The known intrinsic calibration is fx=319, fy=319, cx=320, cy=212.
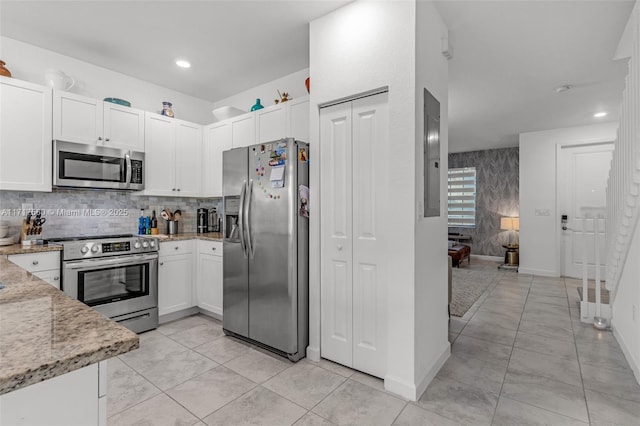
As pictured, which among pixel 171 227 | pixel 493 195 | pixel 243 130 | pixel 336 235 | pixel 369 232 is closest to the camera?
pixel 369 232

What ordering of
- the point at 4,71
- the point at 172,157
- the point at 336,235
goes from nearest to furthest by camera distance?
1. the point at 336,235
2. the point at 4,71
3. the point at 172,157

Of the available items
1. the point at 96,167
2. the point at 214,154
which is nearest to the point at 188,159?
the point at 214,154

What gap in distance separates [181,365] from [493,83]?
14.3 ft

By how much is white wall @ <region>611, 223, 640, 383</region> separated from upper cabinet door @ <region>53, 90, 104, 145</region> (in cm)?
484

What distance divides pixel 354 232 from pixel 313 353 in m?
1.05

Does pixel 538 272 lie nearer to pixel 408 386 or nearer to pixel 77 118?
pixel 408 386

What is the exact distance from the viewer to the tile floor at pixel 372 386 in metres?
1.89

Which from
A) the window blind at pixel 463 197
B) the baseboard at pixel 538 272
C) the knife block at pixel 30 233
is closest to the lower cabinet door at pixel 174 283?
the knife block at pixel 30 233

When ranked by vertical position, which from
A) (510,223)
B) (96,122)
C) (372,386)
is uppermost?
(96,122)

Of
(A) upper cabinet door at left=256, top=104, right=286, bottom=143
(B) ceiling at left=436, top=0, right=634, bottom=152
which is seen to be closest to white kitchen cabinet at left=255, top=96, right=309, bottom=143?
(A) upper cabinet door at left=256, top=104, right=286, bottom=143

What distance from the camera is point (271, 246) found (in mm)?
2654

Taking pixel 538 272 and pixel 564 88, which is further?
pixel 538 272

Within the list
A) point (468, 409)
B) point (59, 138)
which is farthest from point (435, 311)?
point (59, 138)

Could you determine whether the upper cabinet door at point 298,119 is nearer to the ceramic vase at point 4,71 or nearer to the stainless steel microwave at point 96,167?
the stainless steel microwave at point 96,167
